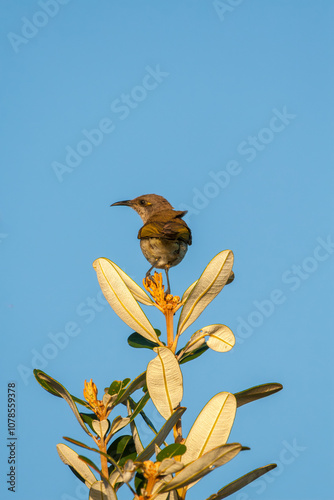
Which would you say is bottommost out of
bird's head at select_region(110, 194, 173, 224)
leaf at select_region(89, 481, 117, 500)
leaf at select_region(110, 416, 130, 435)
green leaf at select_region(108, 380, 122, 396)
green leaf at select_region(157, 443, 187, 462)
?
green leaf at select_region(157, 443, 187, 462)

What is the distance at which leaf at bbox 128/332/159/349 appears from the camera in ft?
8.50

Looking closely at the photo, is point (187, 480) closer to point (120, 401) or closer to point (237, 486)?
point (237, 486)

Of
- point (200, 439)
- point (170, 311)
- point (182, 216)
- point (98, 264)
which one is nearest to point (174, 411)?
point (200, 439)

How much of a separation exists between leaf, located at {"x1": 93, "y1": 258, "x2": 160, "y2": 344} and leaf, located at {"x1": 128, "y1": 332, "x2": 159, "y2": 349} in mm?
95

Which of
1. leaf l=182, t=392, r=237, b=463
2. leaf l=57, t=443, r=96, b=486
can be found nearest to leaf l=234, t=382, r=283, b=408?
leaf l=182, t=392, r=237, b=463

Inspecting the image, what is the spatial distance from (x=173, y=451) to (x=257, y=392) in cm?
53

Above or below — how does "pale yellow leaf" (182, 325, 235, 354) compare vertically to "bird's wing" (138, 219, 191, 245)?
below

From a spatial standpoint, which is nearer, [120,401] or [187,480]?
[187,480]

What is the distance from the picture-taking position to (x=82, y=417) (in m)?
2.31

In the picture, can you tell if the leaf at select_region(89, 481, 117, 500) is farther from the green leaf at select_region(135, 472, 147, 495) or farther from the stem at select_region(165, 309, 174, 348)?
the stem at select_region(165, 309, 174, 348)

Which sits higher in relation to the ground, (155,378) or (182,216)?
(182,216)

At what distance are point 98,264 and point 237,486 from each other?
107 cm

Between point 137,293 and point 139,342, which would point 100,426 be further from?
point 137,293

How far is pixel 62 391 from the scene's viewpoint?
229cm
